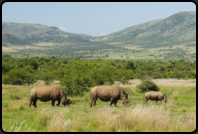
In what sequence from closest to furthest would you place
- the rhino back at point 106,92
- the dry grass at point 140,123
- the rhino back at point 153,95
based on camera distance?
the dry grass at point 140,123, the rhino back at point 106,92, the rhino back at point 153,95

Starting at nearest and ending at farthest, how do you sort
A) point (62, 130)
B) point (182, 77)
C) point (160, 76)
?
1. point (62, 130)
2. point (182, 77)
3. point (160, 76)

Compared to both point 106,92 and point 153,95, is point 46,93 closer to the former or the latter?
point 106,92

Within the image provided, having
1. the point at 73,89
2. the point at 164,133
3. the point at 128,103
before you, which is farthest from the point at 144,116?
the point at 73,89

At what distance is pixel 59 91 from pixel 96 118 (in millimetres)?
6879

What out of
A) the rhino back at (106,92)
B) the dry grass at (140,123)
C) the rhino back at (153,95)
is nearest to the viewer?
the dry grass at (140,123)

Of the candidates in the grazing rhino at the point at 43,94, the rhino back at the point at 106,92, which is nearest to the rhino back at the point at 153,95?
the rhino back at the point at 106,92

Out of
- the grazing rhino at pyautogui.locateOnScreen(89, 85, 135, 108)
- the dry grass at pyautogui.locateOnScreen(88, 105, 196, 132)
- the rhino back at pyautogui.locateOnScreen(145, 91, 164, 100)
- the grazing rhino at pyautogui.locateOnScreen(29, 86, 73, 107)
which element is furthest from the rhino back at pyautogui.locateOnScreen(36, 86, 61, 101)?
the rhino back at pyautogui.locateOnScreen(145, 91, 164, 100)

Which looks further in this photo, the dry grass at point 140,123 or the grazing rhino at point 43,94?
the grazing rhino at point 43,94

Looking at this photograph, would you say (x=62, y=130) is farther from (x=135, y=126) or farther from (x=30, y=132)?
(x=135, y=126)

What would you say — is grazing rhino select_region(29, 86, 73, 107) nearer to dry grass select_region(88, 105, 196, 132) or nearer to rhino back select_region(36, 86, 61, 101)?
rhino back select_region(36, 86, 61, 101)

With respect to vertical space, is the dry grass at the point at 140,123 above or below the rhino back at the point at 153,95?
above

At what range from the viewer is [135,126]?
27.2 feet

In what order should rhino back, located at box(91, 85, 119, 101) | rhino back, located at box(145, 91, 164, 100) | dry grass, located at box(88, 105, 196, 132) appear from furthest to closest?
rhino back, located at box(145, 91, 164, 100)
rhino back, located at box(91, 85, 119, 101)
dry grass, located at box(88, 105, 196, 132)

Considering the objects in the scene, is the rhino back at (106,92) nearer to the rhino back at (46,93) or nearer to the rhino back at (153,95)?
the rhino back at (46,93)
